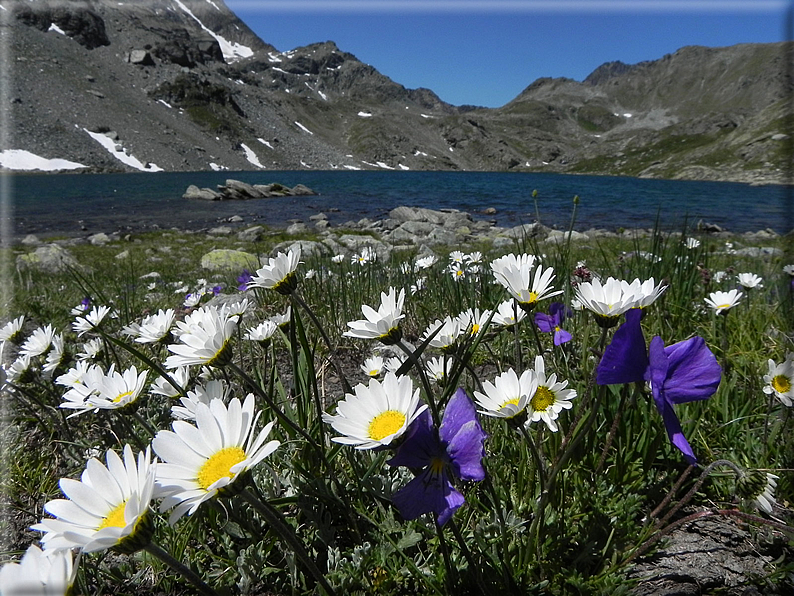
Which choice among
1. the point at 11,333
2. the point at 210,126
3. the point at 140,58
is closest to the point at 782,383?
the point at 11,333

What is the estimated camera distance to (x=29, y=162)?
2500 inches

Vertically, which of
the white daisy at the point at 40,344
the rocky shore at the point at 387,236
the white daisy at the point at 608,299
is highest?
the rocky shore at the point at 387,236

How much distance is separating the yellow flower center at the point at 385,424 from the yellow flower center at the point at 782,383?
4.90 ft

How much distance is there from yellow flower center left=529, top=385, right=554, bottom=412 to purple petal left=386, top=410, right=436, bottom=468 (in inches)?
19.9

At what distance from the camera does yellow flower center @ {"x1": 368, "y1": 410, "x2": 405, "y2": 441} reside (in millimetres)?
989

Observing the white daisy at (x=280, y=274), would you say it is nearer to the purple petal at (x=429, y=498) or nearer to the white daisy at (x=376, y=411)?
the white daisy at (x=376, y=411)

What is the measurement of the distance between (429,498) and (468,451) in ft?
0.46

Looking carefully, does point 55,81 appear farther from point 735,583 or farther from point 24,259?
point 735,583

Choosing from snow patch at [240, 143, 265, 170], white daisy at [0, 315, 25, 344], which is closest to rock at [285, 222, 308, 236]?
white daisy at [0, 315, 25, 344]

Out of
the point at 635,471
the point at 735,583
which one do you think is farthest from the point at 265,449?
the point at 735,583

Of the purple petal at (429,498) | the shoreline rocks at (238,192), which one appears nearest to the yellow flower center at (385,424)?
the purple petal at (429,498)

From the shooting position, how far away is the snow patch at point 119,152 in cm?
7069

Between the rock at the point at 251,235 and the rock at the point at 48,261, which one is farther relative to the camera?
the rock at the point at 251,235

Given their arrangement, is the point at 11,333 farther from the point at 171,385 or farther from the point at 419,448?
the point at 419,448
